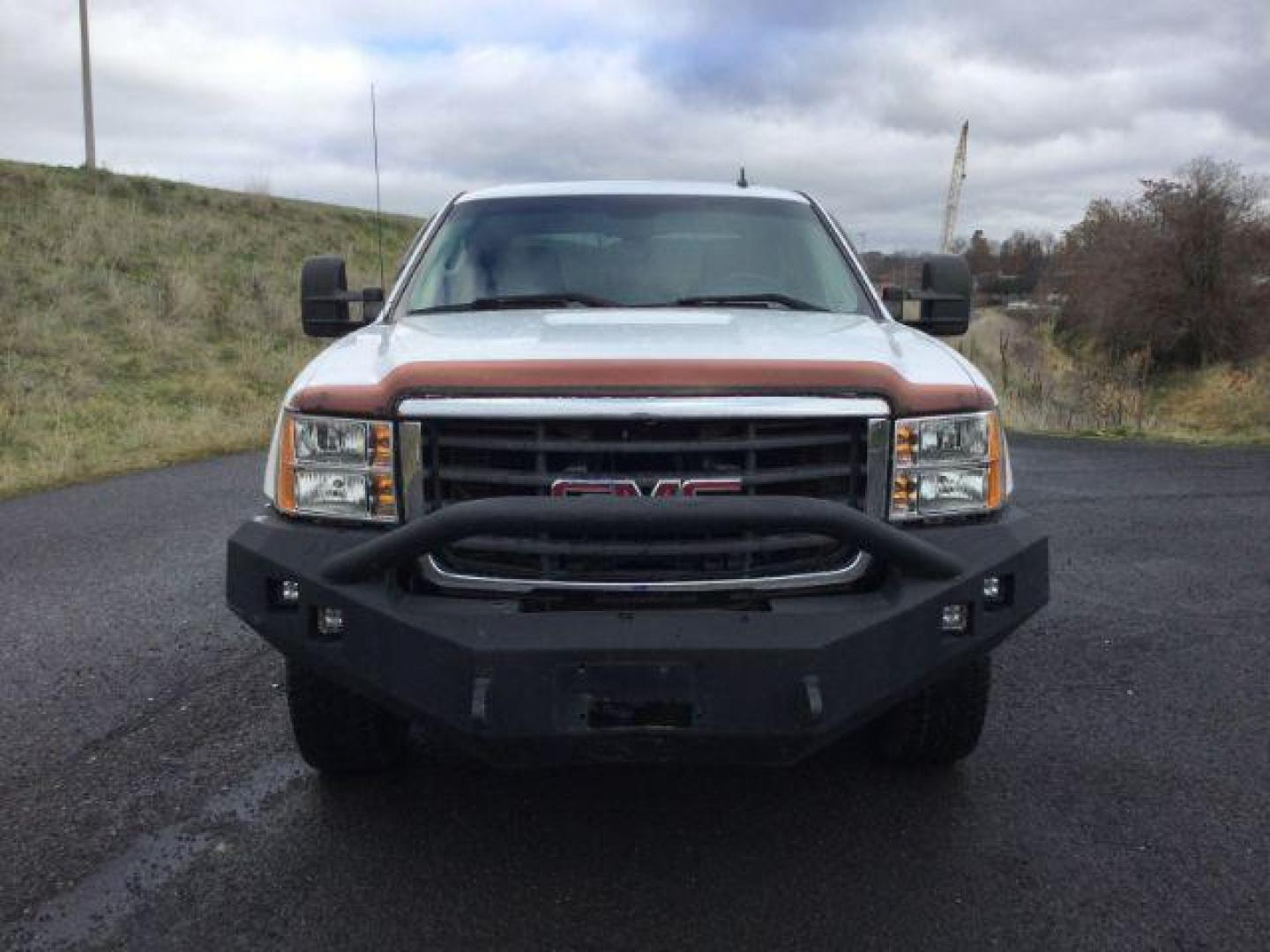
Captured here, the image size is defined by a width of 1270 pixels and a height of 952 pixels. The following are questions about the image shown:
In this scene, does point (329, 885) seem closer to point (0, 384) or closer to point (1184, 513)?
point (1184, 513)

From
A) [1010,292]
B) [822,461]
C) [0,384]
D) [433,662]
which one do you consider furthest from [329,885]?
[1010,292]

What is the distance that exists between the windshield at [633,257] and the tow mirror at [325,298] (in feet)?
0.94

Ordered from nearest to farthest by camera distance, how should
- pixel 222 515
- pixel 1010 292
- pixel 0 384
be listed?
pixel 222 515 → pixel 0 384 → pixel 1010 292

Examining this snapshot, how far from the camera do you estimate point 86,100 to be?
26203mm

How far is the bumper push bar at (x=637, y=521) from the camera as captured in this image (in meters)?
2.27

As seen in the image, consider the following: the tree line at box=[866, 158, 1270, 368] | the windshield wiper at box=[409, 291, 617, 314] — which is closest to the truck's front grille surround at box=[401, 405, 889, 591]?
the windshield wiper at box=[409, 291, 617, 314]

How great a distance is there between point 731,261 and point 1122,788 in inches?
83.4

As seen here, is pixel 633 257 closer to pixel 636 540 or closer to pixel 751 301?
pixel 751 301

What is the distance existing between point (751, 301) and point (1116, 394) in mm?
16761

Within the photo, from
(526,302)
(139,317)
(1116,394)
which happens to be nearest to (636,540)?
(526,302)

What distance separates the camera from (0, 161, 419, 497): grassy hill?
38.3ft

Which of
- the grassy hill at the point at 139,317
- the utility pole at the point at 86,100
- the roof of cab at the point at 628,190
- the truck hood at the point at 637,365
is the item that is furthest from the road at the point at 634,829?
the utility pole at the point at 86,100

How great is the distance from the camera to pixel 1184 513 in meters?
7.77

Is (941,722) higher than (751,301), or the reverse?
(751,301)
